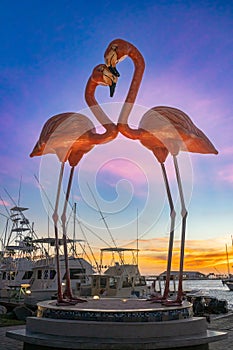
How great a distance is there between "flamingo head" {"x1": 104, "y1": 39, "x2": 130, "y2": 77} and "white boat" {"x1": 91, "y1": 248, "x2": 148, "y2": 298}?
1793cm

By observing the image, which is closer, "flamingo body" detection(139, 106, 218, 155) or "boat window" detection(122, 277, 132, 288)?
"flamingo body" detection(139, 106, 218, 155)

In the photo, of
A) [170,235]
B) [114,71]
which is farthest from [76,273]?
[114,71]

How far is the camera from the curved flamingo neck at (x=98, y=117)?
9.04 meters

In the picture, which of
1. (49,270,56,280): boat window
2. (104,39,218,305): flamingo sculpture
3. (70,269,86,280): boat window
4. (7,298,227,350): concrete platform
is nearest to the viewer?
(7,298,227,350): concrete platform

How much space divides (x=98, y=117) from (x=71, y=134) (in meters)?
0.86

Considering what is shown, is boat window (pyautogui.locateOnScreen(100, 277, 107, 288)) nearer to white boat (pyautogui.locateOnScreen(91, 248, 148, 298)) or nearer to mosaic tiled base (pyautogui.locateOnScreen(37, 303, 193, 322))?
white boat (pyautogui.locateOnScreen(91, 248, 148, 298))

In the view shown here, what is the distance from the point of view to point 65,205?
9.15 metres

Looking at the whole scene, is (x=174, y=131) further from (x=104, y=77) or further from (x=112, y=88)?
(x=104, y=77)

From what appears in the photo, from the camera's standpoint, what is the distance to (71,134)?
877cm

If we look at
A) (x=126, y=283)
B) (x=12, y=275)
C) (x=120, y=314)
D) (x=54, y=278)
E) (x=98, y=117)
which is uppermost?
(x=98, y=117)

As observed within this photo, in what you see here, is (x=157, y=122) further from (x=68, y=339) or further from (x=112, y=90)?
(x=68, y=339)

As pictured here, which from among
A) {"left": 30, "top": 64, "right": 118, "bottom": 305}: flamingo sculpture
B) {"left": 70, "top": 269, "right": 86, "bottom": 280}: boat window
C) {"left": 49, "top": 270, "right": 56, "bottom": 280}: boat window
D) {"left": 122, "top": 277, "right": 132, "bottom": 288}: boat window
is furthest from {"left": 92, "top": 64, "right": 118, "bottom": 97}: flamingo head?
{"left": 49, "top": 270, "right": 56, "bottom": 280}: boat window

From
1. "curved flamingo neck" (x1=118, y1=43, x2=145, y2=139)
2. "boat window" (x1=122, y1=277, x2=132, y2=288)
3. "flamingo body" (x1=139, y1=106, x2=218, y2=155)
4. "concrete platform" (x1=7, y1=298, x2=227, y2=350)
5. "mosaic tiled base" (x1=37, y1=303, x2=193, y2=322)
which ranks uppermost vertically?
"curved flamingo neck" (x1=118, y1=43, x2=145, y2=139)

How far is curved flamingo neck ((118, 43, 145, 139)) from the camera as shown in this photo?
29.7 ft
